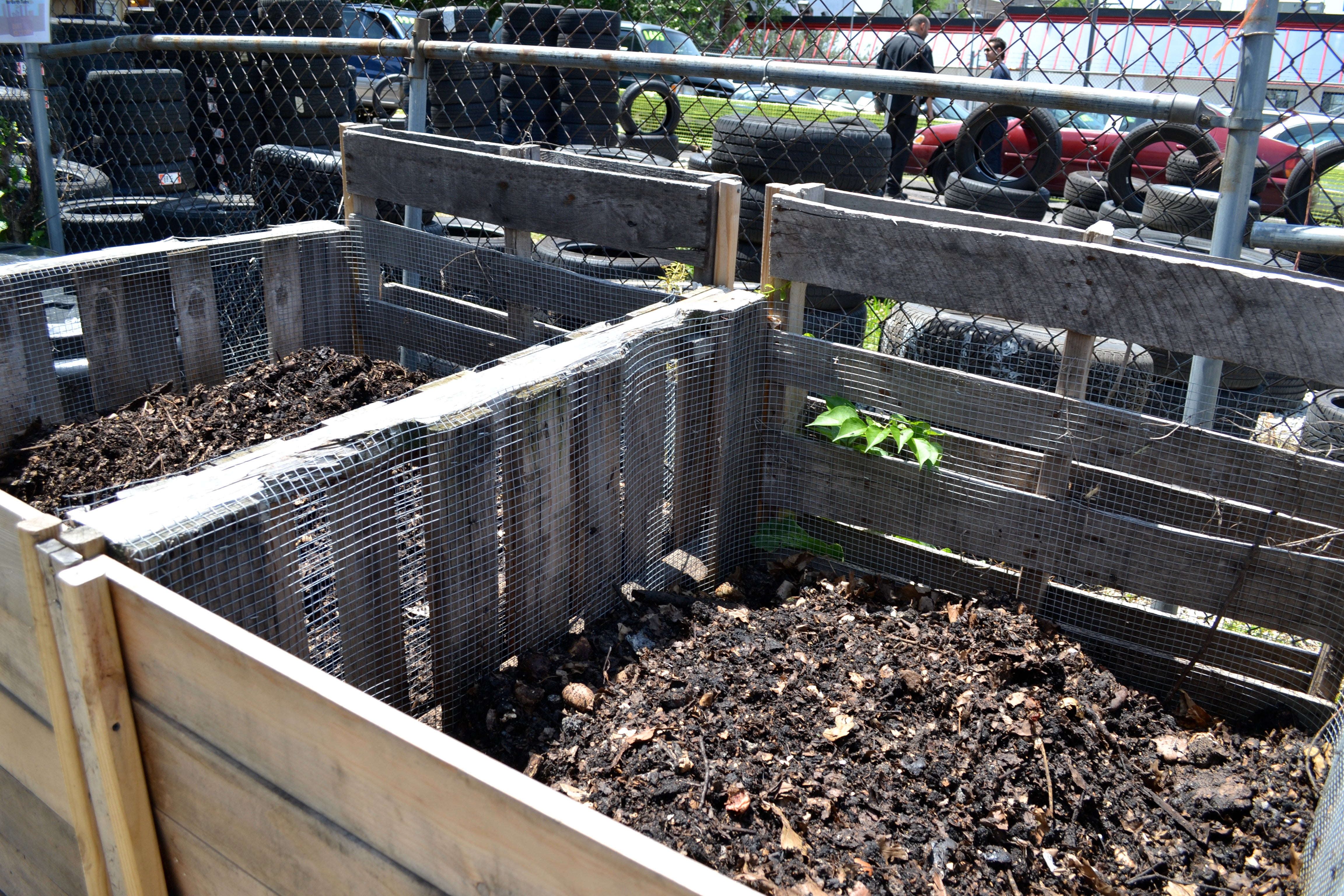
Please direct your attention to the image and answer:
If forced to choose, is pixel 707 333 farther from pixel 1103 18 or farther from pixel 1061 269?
pixel 1103 18

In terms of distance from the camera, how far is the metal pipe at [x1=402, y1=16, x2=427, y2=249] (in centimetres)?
430

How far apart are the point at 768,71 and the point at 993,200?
13.9ft

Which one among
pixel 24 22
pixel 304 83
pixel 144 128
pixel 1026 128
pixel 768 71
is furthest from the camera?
pixel 304 83

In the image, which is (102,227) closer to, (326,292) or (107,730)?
(326,292)

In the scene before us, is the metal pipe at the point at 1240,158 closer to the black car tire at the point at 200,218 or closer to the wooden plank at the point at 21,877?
the wooden plank at the point at 21,877

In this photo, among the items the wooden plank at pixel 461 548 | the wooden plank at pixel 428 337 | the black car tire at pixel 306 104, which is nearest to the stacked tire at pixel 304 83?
the black car tire at pixel 306 104

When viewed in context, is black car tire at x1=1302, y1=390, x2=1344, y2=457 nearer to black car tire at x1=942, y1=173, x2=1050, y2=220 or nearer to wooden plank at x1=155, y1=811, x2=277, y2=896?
black car tire at x1=942, y1=173, x2=1050, y2=220

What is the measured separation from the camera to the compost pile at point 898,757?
6.86 feet

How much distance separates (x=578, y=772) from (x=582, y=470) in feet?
2.58

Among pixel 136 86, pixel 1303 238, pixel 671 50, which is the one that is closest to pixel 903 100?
pixel 1303 238

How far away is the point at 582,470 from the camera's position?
102 inches

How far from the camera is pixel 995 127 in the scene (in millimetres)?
8320

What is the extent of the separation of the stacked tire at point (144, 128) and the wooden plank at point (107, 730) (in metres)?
5.76

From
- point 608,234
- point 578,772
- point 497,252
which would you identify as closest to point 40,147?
point 497,252
